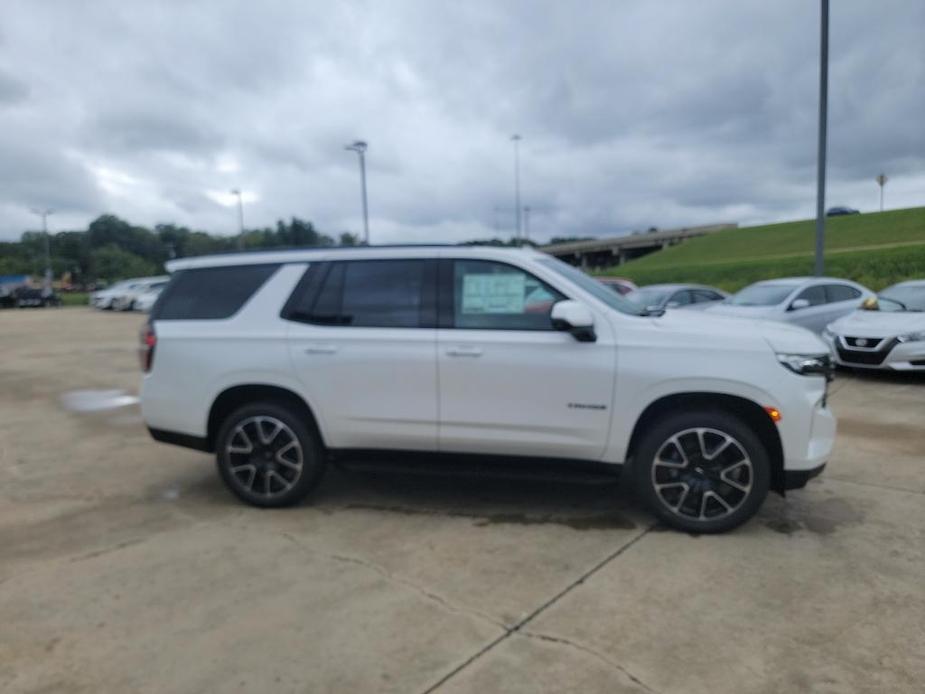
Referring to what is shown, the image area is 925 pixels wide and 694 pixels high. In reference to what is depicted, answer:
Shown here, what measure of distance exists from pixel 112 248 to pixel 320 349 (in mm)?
112706

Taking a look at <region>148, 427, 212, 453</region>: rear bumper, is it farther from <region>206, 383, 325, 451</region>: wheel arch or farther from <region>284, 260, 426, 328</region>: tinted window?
<region>284, 260, 426, 328</region>: tinted window

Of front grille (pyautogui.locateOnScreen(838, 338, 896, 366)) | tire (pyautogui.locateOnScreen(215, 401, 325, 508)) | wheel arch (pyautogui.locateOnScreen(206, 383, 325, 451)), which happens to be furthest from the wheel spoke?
front grille (pyautogui.locateOnScreen(838, 338, 896, 366))

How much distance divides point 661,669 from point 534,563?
1068mm

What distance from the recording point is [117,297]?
115 feet

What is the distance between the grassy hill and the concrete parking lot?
27.9 m

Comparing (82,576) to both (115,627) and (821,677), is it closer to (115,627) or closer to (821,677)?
(115,627)

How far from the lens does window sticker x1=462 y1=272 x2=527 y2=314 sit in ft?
14.0

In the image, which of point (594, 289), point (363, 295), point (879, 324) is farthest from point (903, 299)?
point (363, 295)

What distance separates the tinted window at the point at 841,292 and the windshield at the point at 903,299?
123cm

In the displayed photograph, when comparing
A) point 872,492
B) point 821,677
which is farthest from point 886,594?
point 872,492

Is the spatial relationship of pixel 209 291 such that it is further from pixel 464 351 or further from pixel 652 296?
pixel 652 296

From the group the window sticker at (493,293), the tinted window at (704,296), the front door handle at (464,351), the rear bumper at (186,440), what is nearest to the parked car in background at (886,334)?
the tinted window at (704,296)

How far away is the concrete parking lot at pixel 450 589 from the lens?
2.73 m

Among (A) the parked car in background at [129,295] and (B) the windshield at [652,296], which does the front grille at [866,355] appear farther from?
(A) the parked car in background at [129,295]
